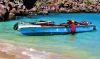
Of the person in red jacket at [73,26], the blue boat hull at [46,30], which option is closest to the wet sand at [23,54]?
the blue boat hull at [46,30]

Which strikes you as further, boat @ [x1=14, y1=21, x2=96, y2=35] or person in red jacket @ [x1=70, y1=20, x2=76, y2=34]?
person in red jacket @ [x1=70, y1=20, x2=76, y2=34]

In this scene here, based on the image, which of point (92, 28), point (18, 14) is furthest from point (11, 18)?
point (92, 28)

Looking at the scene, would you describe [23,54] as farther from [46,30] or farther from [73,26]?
[73,26]

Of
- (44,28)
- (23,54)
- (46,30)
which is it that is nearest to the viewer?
(23,54)

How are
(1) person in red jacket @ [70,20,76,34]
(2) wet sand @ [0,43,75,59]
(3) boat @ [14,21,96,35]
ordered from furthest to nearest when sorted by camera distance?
1. (1) person in red jacket @ [70,20,76,34]
2. (3) boat @ [14,21,96,35]
3. (2) wet sand @ [0,43,75,59]

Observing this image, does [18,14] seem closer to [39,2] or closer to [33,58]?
[39,2]

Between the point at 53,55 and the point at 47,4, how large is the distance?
9307 cm

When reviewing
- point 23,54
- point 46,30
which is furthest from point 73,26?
point 23,54

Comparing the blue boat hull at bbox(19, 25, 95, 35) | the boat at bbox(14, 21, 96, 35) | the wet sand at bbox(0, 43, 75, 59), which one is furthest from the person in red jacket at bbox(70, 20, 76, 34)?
the wet sand at bbox(0, 43, 75, 59)

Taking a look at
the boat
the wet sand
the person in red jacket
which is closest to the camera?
the wet sand

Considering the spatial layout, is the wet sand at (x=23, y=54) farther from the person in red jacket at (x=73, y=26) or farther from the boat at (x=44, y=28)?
the person in red jacket at (x=73, y=26)

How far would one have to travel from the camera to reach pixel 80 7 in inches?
4584

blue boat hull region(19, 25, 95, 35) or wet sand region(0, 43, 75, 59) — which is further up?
wet sand region(0, 43, 75, 59)

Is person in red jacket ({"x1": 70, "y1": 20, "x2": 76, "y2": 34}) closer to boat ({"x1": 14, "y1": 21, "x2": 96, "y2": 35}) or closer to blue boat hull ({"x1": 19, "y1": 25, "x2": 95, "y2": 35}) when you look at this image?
boat ({"x1": 14, "y1": 21, "x2": 96, "y2": 35})
